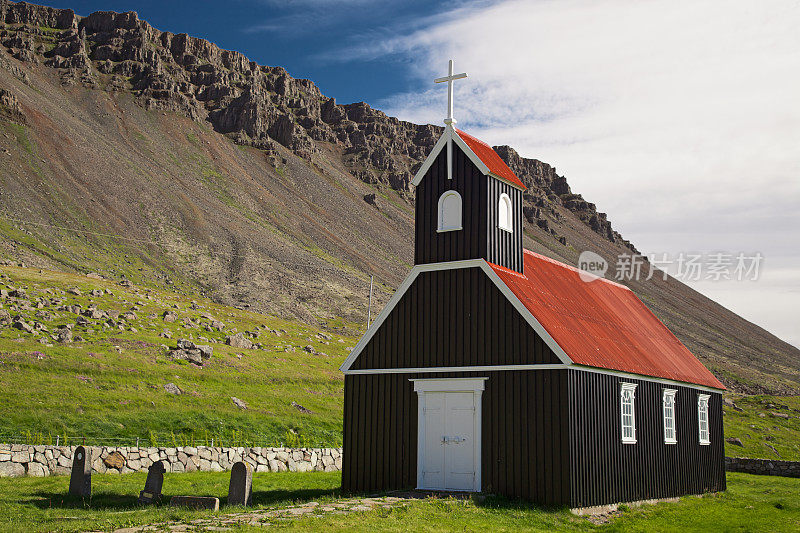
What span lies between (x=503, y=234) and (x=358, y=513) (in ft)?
33.6

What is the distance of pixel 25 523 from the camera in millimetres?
16000

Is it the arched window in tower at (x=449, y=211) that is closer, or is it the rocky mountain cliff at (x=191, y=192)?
the arched window in tower at (x=449, y=211)

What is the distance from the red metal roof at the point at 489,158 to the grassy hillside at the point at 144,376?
60.4 feet

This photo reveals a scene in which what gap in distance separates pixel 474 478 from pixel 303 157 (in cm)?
16119

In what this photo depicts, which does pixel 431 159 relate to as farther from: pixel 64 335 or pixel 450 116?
pixel 64 335

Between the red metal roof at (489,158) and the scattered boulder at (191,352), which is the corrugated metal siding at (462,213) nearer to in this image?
the red metal roof at (489,158)

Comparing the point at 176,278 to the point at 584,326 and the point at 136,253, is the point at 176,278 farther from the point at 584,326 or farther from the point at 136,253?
the point at 584,326

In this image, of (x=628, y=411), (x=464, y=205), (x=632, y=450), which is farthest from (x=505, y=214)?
(x=632, y=450)

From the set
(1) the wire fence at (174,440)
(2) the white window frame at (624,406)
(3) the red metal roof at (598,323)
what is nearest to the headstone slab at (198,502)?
(3) the red metal roof at (598,323)

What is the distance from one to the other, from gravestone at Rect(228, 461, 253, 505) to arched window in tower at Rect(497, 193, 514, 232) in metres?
10.2

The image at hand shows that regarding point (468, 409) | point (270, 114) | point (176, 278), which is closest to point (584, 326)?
point (468, 409)

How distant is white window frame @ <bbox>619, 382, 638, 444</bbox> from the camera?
22516 millimetres

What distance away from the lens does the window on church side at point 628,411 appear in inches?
895

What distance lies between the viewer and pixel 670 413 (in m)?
26.2
